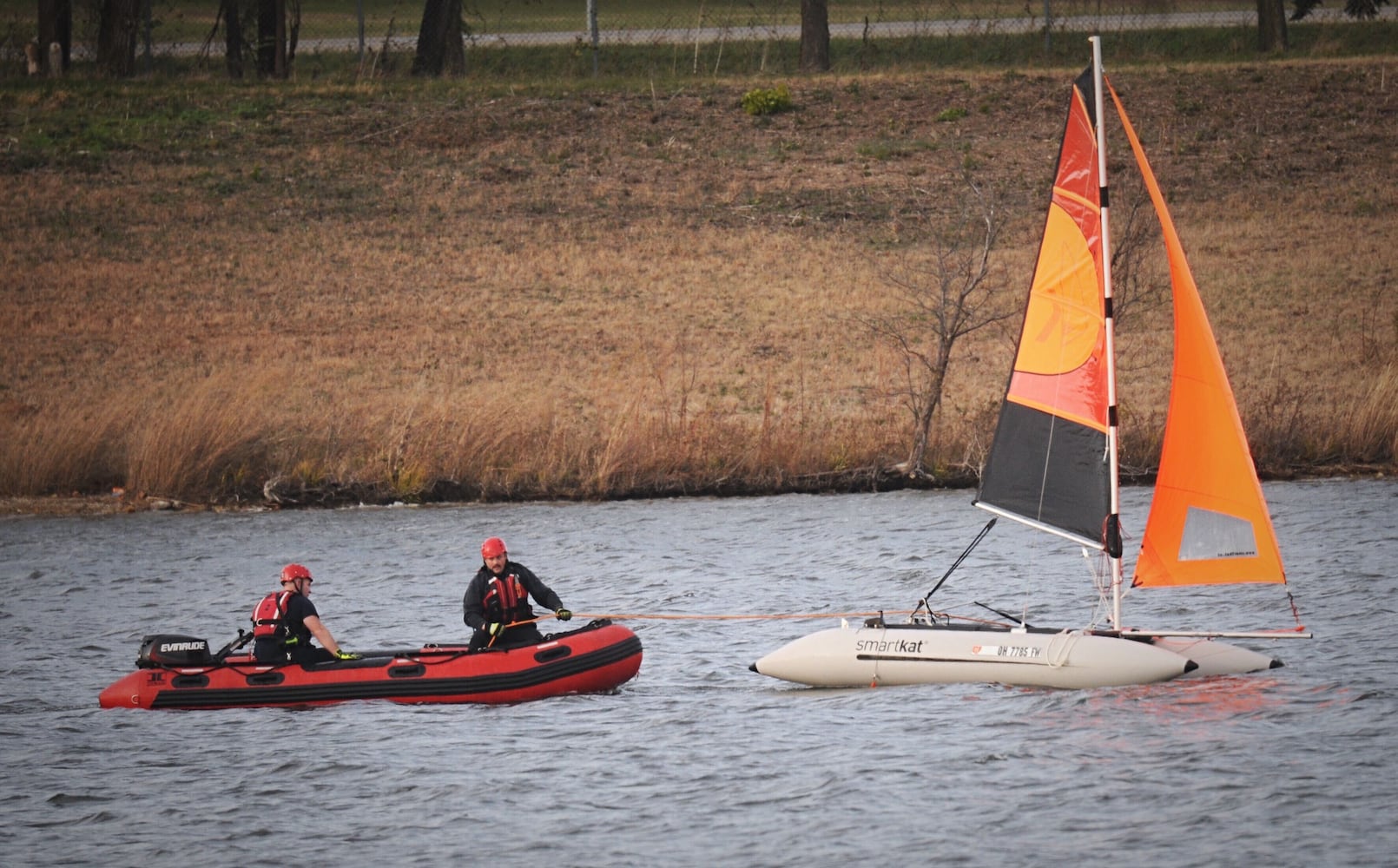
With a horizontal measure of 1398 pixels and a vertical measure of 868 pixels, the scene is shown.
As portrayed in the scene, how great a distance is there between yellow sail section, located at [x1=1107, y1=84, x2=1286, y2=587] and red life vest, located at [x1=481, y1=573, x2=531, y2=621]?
5630mm

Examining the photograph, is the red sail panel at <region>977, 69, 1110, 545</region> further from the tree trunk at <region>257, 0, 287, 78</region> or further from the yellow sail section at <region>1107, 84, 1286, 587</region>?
the tree trunk at <region>257, 0, 287, 78</region>

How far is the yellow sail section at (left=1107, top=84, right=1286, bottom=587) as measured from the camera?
14.4m

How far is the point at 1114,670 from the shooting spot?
1523 cm

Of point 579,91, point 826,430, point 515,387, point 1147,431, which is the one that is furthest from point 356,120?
A: point 1147,431

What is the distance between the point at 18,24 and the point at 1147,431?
144 feet

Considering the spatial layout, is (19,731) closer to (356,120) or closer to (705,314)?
(705,314)

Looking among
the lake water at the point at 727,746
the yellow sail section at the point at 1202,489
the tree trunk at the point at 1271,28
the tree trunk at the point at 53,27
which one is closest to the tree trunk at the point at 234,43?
the tree trunk at the point at 53,27

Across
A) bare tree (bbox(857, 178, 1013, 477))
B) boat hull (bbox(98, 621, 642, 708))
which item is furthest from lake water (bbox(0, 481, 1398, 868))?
bare tree (bbox(857, 178, 1013, 477))

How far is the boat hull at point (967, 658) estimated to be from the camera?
50.0 feet

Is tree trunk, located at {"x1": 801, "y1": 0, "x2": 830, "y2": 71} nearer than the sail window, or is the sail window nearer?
the sail window

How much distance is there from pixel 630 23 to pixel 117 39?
1714 centimetres

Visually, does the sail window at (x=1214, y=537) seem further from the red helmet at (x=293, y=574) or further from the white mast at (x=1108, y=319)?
the red helmet at (x=293, y=574)

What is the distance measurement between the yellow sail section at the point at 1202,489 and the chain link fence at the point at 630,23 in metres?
33.9

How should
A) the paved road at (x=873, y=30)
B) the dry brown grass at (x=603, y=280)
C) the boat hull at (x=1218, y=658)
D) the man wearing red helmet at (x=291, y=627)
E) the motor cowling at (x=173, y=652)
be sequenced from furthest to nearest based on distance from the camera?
1. the paved road at (x=873, y=30)
2. the dry brown grass at (x=603, y=280)
3. the motor cowling at (x=173, y=652)
4. the man wearing red helmet at (x=291, y=627)
5. the boat hull at (x=1218, y=658)
